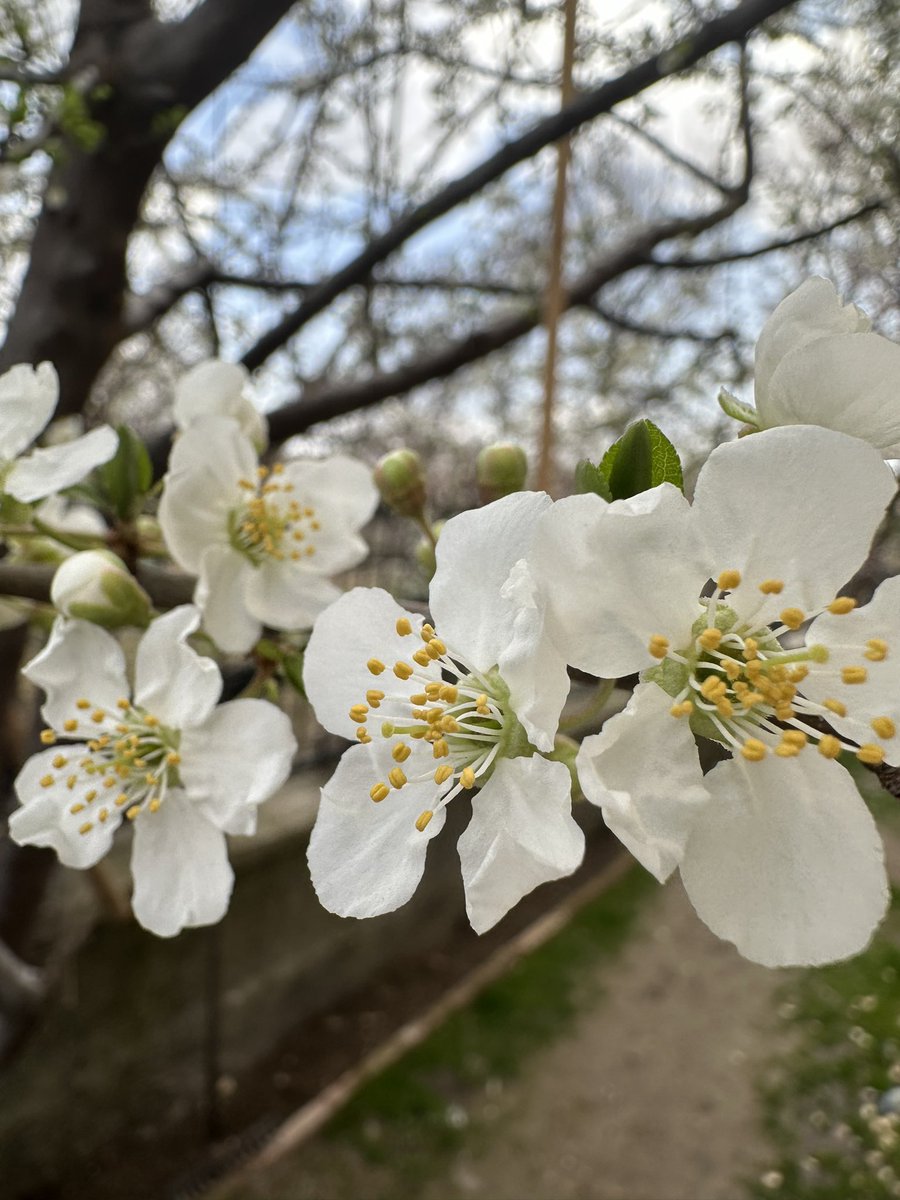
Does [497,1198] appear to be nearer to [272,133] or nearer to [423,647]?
[423,647]

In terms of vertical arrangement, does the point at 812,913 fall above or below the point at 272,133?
below

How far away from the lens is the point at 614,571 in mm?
354

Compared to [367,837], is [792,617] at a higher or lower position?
higher

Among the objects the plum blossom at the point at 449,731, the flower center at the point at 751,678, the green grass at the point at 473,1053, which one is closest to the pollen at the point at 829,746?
the flower center at the point at 751,678

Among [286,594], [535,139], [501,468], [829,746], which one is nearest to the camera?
[829,746]

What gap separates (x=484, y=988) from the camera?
2.86 metres

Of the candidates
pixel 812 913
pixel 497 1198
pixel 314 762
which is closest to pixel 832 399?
pixel 812 913

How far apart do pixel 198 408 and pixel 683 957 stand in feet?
9.40

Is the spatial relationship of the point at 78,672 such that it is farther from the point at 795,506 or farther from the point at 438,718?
the point at 795,506

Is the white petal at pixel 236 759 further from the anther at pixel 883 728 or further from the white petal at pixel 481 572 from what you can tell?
the anther at pixel 883 728

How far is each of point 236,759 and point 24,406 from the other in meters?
0.32

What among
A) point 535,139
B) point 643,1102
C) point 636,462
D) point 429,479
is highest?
point 535,139

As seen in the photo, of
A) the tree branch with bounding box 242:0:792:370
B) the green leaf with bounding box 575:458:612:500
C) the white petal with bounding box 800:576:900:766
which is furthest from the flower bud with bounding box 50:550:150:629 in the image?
the tree branch with bounding box 242:0:792:370

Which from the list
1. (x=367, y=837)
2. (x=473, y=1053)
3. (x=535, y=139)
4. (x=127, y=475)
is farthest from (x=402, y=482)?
(x=473, y=1053)
